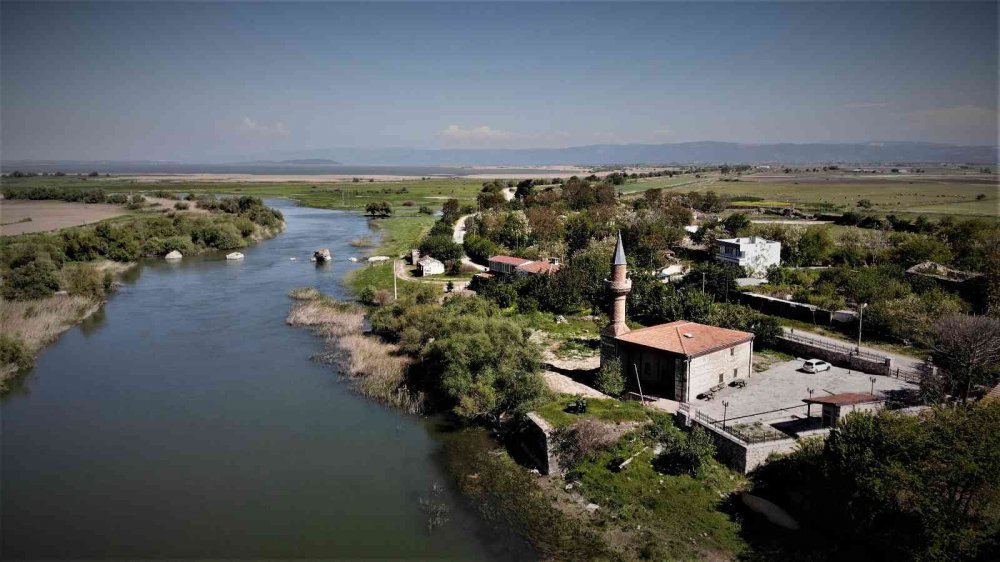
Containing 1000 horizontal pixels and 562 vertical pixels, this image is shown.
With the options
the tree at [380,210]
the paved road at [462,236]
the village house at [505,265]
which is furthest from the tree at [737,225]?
the tree at [380,210]

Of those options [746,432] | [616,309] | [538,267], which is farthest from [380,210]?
[746,432]

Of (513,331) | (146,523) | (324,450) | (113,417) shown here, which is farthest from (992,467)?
(113,417)

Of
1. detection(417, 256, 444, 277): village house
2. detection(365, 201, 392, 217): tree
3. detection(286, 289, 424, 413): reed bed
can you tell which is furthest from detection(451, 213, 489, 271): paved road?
detection(365, 201, 392, 217): tree

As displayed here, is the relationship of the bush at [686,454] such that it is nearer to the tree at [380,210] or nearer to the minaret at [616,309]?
the minaret at [616,309]

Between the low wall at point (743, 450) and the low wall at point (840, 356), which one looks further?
the low wall at point (840, 356)

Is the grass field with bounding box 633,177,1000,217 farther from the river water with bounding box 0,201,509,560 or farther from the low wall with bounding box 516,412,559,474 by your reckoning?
the river water with bounding box 0,201,509,560

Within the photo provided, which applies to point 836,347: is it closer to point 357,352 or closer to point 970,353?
point 970,353
